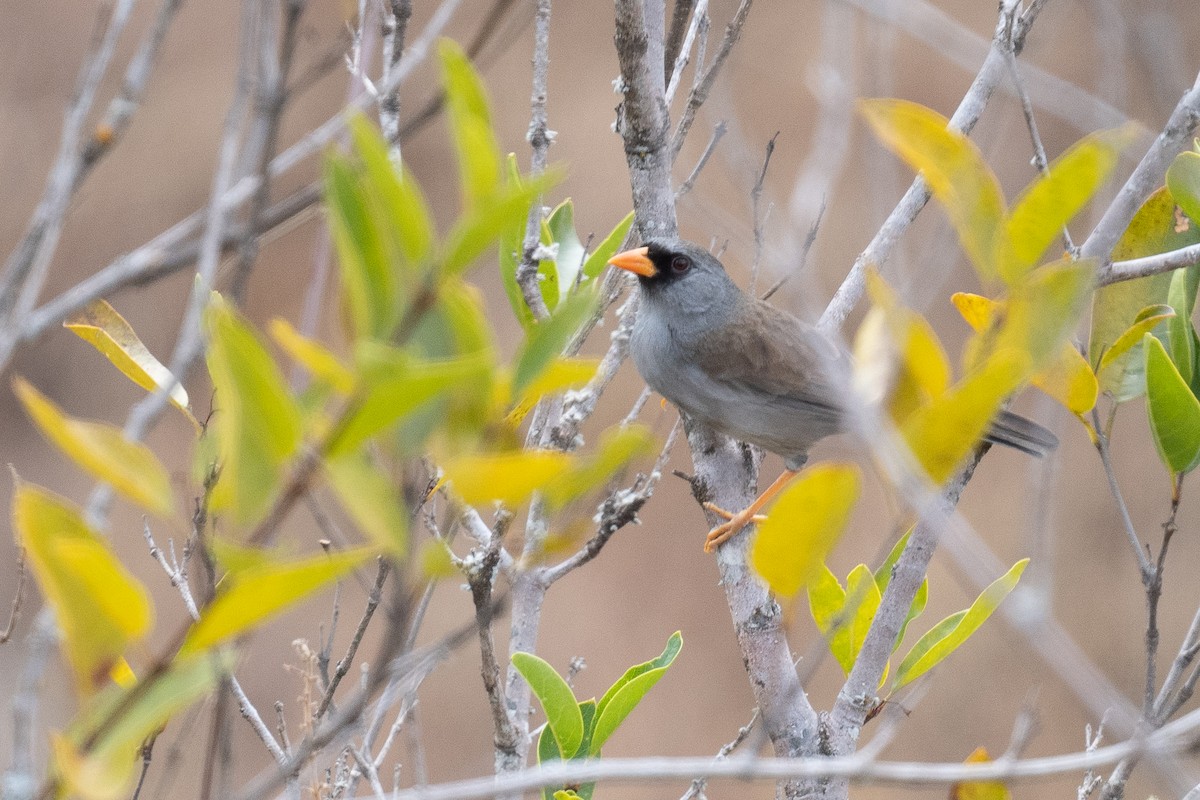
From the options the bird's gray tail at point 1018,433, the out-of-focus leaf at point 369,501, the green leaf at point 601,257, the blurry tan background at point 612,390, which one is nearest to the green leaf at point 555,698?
the green leaf at point 601,257

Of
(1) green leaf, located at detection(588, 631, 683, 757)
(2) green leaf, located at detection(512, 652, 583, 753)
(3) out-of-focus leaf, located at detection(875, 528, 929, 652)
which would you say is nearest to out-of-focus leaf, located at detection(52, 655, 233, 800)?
(2) green leaf, located at detection(512, 652, 583, 753)

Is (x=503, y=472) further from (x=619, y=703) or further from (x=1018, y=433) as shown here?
(x=1018, y=433)

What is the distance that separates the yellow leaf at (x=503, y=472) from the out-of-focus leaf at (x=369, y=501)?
60 mm

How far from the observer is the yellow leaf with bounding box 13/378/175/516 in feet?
3.04

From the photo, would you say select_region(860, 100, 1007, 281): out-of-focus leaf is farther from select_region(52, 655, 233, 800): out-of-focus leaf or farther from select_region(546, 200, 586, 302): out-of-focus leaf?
select_region(546, 200, 586, 302): out-of-focus leaf

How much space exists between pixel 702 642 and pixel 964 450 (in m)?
7.96

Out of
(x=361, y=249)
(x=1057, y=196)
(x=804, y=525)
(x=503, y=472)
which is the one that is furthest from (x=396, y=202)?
(x=1057, y=196)

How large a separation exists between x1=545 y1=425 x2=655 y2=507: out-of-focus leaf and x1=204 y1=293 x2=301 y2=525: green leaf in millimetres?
245

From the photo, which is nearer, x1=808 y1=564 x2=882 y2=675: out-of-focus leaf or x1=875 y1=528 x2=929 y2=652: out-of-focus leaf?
x1=875 y1=528 x2=929 y2=652: out-of-focus leaf

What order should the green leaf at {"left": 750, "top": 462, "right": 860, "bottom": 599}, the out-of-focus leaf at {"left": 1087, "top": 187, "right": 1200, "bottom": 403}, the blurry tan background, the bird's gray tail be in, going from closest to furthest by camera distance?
the green leaf at {"left": 750, "top": 462, "right": 860, "bottom": 599}, the out-of-focus leaf at {"left": 1087, "top": 187, "right": 1200, "bottom": 403}, the bird's gray tail, the blurry tan background

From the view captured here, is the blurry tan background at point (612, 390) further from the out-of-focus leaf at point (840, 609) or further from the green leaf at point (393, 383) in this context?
the green leaf at point (393, 383)

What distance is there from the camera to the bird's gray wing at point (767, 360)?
382 cm

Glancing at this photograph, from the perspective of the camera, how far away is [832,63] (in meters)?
1.87

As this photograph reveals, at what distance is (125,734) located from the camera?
92cm
